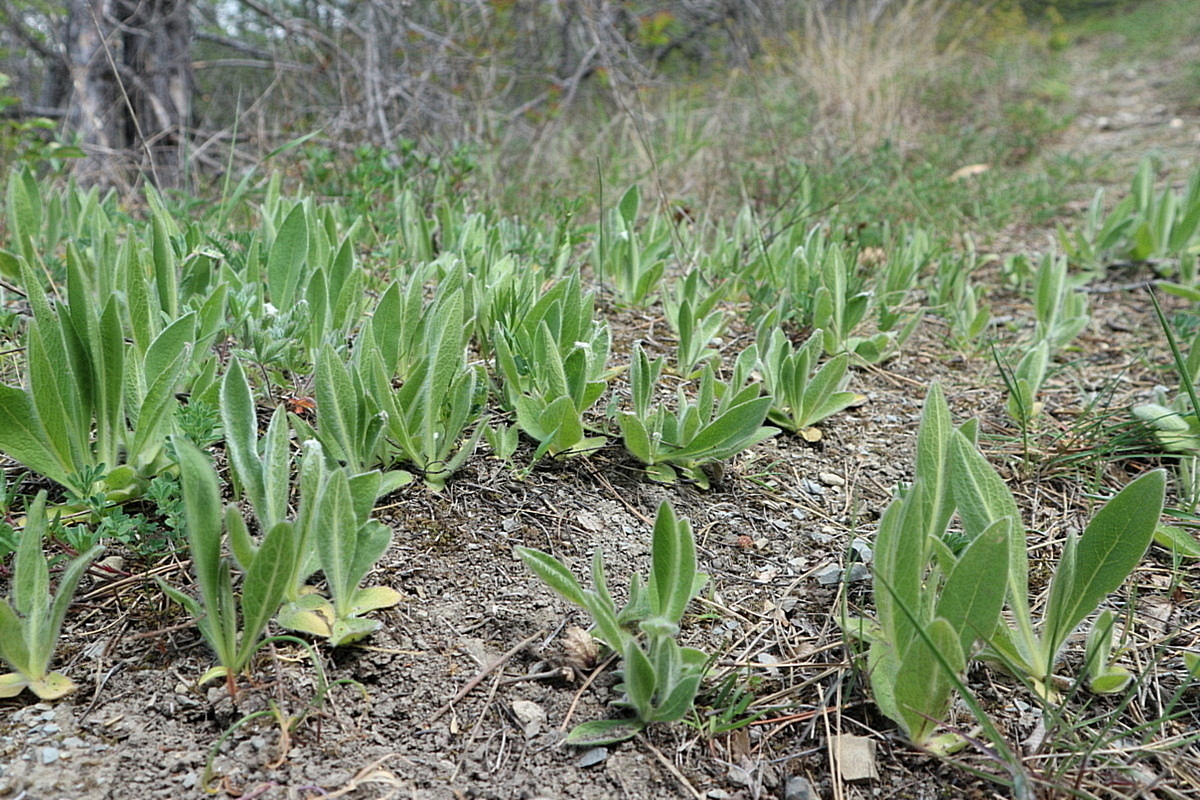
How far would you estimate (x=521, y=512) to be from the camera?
161 centimetres

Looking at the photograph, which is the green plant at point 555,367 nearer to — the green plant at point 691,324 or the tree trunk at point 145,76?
the green plant at point 691,324

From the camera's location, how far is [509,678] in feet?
4.15

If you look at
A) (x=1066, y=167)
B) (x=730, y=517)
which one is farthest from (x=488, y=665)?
(x=1066, y=167)

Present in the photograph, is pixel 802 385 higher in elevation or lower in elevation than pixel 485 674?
higher

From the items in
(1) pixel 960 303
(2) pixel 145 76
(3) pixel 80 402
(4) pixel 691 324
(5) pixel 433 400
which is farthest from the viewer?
(2) pixel 145 76

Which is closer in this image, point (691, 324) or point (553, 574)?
point (553, 574)

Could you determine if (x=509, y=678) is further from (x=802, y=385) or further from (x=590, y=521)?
(x=802, y=385)

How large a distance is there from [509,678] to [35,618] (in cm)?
64

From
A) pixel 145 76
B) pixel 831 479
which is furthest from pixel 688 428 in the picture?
pixel 145 76

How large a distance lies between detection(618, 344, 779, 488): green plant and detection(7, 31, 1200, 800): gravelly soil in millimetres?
57

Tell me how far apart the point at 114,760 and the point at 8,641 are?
0.68 feet

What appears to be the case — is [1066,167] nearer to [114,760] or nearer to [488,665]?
[488,665]

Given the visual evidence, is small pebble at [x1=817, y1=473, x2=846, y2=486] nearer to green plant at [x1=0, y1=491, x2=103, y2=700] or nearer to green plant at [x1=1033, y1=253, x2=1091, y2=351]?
green plant at [x1=1033, y1=253, x2=1091, y2=351]

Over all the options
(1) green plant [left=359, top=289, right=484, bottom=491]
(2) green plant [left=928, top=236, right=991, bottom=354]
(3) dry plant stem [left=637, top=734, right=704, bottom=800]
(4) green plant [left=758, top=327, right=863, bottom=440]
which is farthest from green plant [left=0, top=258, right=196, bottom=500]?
(2) green plant [left=928, top=236, right=991, bottom=354]
